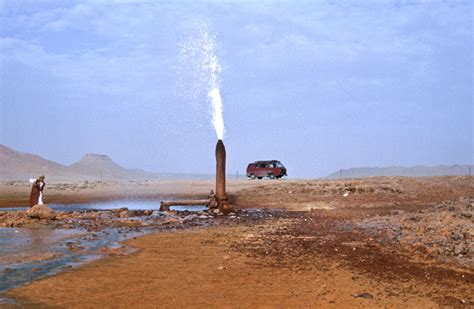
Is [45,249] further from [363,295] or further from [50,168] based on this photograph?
[50,168]

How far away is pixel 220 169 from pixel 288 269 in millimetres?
13339

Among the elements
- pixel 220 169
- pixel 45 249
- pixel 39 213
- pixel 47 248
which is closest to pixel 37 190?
pixel 39 213

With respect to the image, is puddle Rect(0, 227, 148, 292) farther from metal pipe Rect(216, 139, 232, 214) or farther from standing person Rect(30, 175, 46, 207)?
metal pipe Rect(216, 139, 232, 214)

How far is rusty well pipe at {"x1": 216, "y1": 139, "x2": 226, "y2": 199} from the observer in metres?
22.4

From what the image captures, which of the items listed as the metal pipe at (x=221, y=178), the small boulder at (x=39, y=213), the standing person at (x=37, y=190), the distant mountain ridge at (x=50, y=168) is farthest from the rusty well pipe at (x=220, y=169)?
the distant mountain ridge at (x=50, y=168)

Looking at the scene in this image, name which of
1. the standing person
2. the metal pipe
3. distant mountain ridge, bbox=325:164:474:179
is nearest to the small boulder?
the standing person

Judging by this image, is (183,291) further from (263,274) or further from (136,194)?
(136,194)

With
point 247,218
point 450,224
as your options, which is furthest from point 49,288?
point 247,218

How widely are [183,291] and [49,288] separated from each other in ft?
7.01

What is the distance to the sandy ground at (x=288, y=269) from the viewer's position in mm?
7156

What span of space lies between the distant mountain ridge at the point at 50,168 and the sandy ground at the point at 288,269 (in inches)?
2445

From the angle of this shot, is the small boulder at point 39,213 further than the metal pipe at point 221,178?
No

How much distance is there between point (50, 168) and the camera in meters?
99.8

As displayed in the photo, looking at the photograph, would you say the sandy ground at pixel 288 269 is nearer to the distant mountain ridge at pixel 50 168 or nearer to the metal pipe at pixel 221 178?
the metal pipe at pixel 221 178
